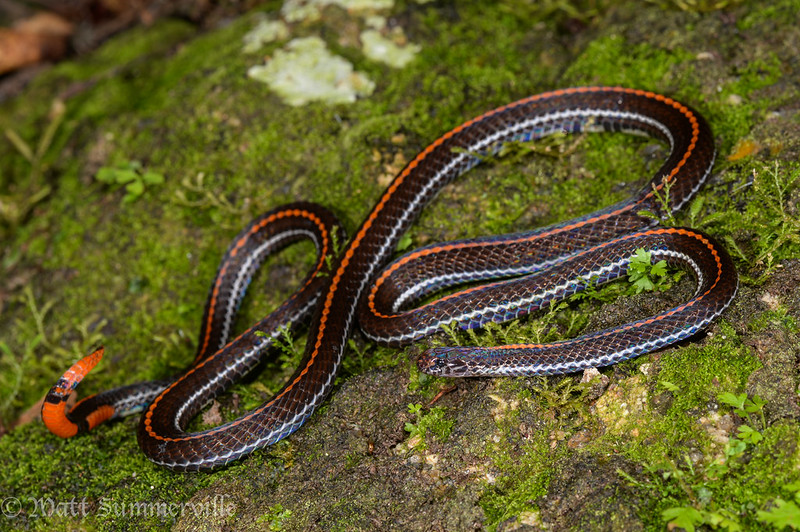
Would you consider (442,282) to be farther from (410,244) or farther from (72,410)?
(72,410)

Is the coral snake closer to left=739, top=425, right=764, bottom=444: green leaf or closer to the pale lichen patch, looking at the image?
left=739, top=425, right=764, bottom=444: green leaf

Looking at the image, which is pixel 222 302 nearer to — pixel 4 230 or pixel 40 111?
pixel 4 230

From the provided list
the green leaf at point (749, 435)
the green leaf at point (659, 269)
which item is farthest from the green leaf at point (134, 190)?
the green leaf at point (749, 435)

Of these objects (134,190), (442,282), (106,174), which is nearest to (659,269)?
(442,282)

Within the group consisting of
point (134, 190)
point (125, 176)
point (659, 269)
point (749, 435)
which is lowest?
point (749, 435)

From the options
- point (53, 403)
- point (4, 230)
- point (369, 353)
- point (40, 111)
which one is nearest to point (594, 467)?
point (369, 353)

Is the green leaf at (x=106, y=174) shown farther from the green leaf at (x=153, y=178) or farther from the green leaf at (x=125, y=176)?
the green leaf at (x=153, y=178)

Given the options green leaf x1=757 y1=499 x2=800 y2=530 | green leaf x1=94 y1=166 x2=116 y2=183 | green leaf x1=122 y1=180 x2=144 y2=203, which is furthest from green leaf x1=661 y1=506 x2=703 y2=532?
green leaf x1=94 y1=166 x2=116 y2=183
